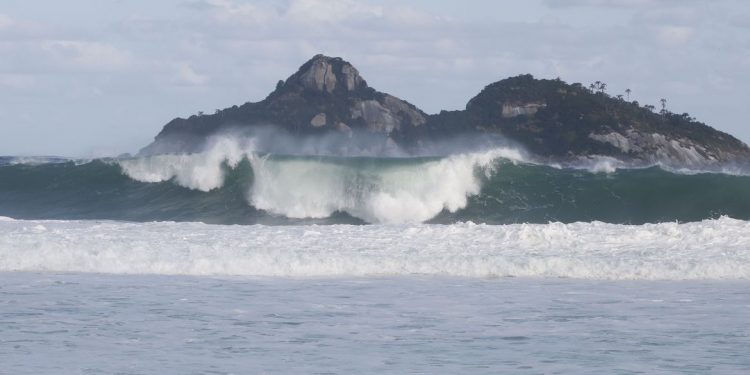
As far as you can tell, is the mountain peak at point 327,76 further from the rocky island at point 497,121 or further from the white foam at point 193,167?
the white foam at point 193,167

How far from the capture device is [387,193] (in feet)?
82.7

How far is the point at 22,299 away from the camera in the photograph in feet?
39.7

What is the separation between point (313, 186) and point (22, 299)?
47.8 feet

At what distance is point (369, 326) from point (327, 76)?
72.7 metres

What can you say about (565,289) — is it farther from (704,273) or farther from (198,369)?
(198,369)

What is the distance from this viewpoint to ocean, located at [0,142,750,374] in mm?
9289

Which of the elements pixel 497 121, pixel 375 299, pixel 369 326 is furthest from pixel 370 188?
pixel 497 121

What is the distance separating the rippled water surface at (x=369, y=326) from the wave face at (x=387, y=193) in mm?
10860

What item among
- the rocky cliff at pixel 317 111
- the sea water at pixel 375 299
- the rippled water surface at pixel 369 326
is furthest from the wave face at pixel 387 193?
the rocky cliff at pixel 317 111

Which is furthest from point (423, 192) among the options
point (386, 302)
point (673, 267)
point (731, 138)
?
point (731, 138)

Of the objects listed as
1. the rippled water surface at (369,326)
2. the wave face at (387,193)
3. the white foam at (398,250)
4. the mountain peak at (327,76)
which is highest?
the mountain peak at (327,76)

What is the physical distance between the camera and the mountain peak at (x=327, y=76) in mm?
82062

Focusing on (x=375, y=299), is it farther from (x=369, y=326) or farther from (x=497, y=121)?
(x=497, y=121)

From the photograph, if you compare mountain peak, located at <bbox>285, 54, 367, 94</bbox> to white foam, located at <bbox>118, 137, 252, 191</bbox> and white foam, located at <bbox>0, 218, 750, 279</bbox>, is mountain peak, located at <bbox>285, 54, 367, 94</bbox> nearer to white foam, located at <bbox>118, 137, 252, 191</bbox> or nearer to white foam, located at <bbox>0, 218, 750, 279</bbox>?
white foam, located at <bbox>118, 137, 252, 191</bbox>
